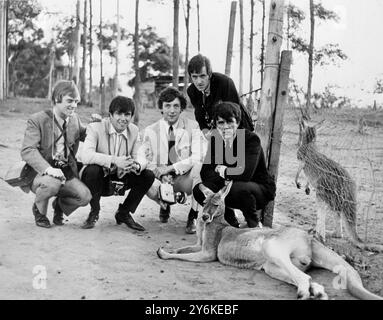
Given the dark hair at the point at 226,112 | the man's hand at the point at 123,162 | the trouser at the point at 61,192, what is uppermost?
the dark hair at the point at 226,112

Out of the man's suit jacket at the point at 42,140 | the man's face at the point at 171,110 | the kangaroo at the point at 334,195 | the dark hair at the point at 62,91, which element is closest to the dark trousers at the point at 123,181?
the man's suit jacket at the point at 42,140

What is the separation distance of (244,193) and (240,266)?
0.76 metres

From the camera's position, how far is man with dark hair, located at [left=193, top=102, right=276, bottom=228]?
4.53 metres

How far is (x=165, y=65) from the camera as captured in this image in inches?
1679

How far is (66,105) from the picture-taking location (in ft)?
16.3

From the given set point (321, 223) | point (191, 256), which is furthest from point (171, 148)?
point (321, 223)

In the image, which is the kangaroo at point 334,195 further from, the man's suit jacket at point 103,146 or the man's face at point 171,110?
the man's suit jacket at point 103,146

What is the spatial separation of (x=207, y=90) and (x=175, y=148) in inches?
26.1

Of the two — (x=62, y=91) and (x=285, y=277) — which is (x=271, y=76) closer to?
(x=62, y=91)

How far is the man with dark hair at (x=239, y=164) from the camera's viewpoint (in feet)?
14.9

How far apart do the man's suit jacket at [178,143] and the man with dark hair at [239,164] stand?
0.49 metres
